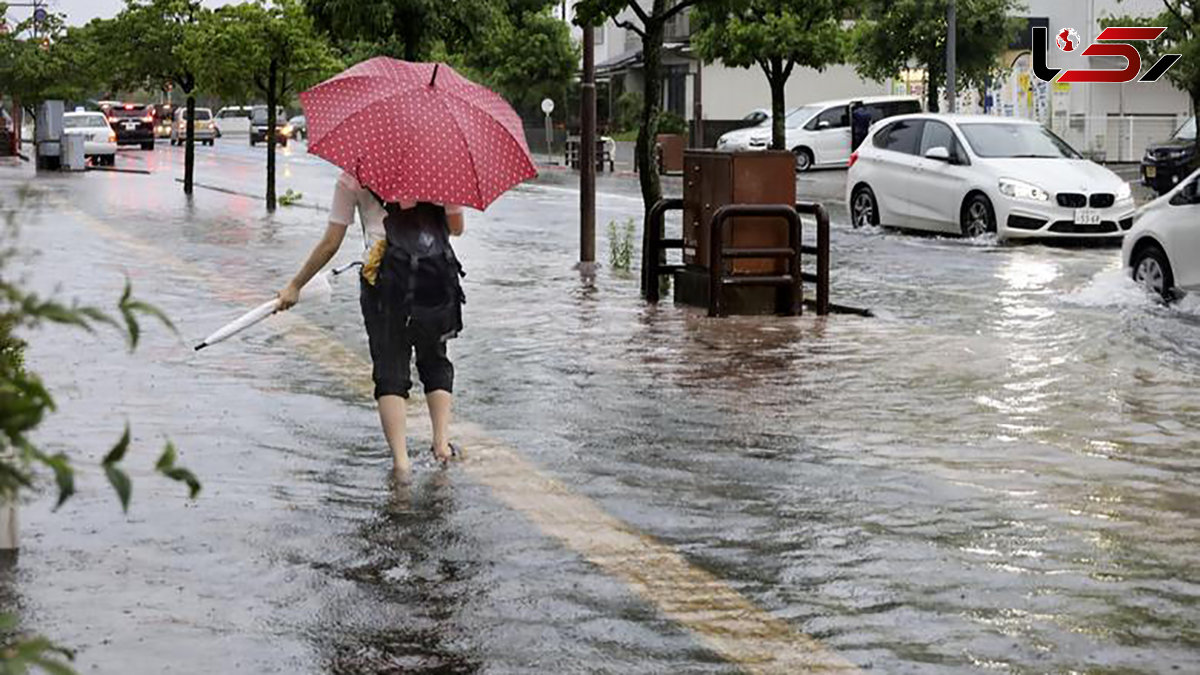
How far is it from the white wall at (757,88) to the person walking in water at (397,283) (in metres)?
56.7

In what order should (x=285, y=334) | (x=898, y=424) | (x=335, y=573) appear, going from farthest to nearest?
1. (x=285, y=334)
2. (x=898, y=424)
3. (x=335, y=573)

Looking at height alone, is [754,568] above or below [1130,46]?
below

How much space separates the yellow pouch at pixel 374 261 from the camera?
8695mm

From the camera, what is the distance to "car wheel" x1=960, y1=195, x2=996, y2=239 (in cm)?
2439

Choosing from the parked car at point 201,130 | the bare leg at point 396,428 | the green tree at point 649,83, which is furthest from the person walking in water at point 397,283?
the parked car at point 201,130

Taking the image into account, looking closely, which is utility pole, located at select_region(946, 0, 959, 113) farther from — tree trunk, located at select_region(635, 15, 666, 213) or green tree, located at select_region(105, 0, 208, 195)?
tree trunk, located at select_region(635, 15, 666, 213)

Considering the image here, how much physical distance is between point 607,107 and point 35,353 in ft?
201

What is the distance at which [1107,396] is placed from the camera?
11.4m

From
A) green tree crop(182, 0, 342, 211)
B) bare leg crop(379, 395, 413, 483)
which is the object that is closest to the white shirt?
bare leg crop(379, 395, 413, 483)

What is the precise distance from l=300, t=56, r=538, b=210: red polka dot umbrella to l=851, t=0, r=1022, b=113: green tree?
40557 mm

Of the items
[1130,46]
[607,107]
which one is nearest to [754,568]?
[1130,46]

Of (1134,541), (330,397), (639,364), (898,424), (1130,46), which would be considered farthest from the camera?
(1130,46)

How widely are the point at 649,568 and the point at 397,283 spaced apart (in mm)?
2159

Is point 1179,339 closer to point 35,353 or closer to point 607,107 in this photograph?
point 35,353
